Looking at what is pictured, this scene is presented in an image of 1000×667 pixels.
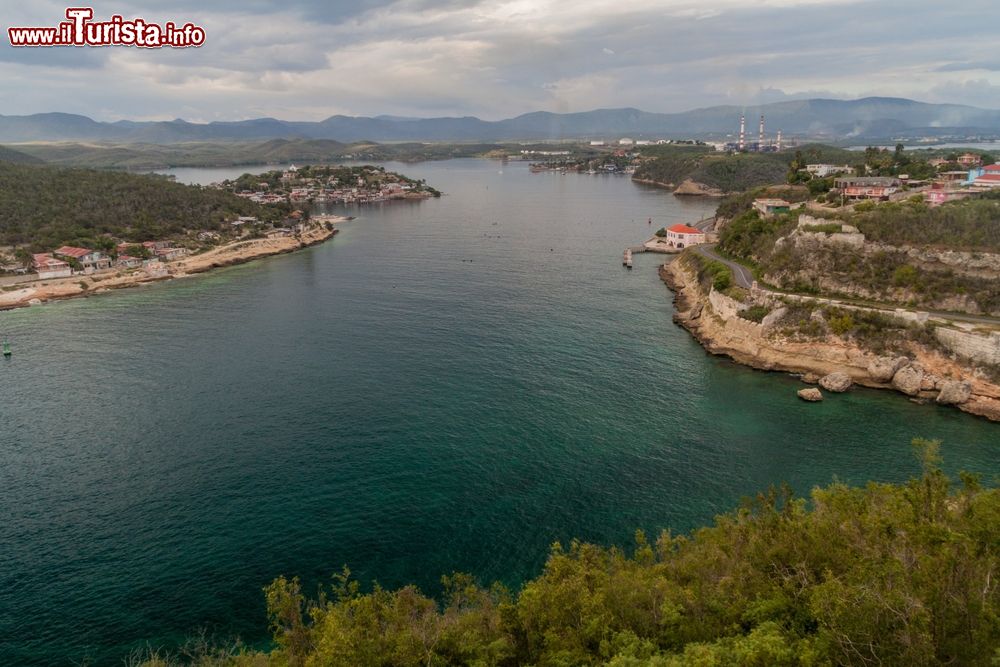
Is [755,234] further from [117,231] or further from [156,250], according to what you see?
[117,231]

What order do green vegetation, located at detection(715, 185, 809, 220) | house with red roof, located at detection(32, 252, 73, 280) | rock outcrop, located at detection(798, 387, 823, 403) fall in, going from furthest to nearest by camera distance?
green vegetation, located at detection(715, 185, 809, 220), house with red roof, located at detection(32, 252, 73, 280), rock outcrop, located at detection(798, 387, 823, 403)

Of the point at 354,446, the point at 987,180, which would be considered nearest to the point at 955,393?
the point at 354,446

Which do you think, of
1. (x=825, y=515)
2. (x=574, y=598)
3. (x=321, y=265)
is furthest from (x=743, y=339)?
(x=321, y=265)

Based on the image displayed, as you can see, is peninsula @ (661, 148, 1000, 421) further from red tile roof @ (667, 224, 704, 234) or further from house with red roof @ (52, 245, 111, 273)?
house with red roof @ (52, 245, 111, 273)

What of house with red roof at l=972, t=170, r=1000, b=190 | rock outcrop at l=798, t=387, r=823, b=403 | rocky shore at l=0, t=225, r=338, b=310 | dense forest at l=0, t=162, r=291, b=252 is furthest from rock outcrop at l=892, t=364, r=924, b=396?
dense forest at l=0, t=162, r=291, b=252

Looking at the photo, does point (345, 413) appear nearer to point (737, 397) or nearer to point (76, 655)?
point (76, 655)

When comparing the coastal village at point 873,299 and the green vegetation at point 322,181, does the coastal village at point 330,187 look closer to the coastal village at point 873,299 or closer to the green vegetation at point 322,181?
the green vegetation at point 322,181

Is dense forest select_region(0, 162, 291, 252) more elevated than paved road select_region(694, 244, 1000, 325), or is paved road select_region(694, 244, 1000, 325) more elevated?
dense forest select_region(0, 162, 291, 252)
